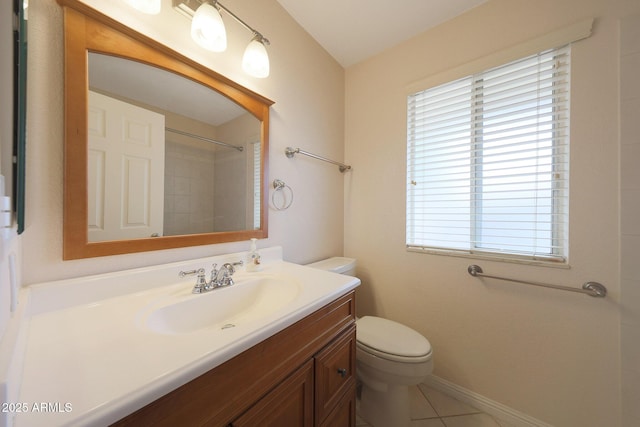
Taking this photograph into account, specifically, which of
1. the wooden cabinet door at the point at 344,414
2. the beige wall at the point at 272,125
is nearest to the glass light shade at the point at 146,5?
the beige wall at the point at 272,125

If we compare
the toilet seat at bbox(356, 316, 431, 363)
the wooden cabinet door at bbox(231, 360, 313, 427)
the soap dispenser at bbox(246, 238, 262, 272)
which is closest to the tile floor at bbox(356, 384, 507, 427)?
the toilet seat at bbox(356, 316, 431, 363)

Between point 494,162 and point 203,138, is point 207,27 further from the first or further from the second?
point 494,162

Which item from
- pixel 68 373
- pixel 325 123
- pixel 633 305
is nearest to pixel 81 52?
pixel 68 373

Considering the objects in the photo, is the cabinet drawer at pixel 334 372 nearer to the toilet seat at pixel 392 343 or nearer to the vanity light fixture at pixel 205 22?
the toilet seat at pixel 392 343

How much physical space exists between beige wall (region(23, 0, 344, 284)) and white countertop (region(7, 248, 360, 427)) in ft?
0.29

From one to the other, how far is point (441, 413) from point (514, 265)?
37.7 inches

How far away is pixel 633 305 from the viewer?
95cm

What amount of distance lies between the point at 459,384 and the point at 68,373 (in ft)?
6.00

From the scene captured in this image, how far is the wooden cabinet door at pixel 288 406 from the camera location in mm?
580

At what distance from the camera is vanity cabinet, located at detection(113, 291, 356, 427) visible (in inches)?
→ 17.9

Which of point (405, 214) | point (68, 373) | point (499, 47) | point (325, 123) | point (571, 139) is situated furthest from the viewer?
point (325, 123)

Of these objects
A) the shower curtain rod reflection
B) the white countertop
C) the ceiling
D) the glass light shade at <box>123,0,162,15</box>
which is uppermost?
the ceiling

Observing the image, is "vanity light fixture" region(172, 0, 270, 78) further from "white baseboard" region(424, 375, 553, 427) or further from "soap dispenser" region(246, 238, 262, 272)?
"white baseboard" region(424, 375, 553, 427)

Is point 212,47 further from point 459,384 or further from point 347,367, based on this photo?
point 459,384
